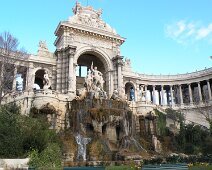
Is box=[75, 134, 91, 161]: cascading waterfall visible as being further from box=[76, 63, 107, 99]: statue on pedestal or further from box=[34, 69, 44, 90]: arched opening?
box=[34, 69, 44, 90]: arched opening

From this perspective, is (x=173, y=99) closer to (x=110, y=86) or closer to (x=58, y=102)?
(x=110, y=86)

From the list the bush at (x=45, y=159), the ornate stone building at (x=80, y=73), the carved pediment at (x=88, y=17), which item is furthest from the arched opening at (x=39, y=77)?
the bush at (x=45, y=159)

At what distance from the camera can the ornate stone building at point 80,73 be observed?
3499cm

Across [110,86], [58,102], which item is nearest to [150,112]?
[110,86]

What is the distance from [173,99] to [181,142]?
1023 inches

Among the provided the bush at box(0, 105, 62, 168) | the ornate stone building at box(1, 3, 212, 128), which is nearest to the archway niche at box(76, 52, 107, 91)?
the ornate stone building at box(1, 3, 212, 128)

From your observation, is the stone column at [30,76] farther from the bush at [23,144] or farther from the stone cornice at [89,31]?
the bush at [23,144]

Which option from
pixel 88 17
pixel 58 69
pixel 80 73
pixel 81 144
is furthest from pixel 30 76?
pixel 81 144

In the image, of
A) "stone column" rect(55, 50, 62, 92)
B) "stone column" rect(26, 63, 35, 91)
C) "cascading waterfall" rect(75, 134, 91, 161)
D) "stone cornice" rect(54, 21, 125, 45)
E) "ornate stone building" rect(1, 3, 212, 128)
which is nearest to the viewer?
"cascading waterfall" rect(75, 134, 91, 161)

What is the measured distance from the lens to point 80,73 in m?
53.0

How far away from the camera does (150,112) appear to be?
130 feet

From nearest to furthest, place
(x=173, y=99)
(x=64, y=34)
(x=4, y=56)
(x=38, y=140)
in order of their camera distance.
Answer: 1. (x=38, y=140)
2. (x=4, y=56)
3. (x=64, y=34)
4. (x=173, y=99)

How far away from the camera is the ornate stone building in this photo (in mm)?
34994

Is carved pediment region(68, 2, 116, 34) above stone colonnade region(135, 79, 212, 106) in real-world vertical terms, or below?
above
